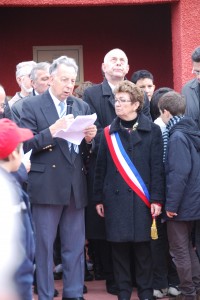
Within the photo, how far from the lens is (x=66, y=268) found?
621 cm

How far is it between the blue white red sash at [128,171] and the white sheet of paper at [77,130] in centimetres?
36

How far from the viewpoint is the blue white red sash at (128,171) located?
6094mm

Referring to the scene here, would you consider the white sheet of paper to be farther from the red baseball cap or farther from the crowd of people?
the red baseball cap

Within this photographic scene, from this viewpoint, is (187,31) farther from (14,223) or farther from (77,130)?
(14,223)

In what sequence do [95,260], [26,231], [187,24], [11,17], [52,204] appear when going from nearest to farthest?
1. [26,231]
2. [52,204]
3. [95,260]
4. [187,24]
5. [11,17]

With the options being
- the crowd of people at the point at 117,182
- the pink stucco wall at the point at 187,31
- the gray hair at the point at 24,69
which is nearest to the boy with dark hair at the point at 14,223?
the crowd of people at the point at 117,182

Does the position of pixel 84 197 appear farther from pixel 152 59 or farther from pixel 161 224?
pixel 152 59

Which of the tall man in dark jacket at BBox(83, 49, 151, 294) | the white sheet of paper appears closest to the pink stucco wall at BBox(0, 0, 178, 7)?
the tall man in dark jacket at BBox(83, 49, 151, 294)

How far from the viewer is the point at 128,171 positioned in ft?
20.0

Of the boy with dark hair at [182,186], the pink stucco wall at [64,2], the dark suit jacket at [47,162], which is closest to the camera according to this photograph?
the dark suit jacket at [47,162]

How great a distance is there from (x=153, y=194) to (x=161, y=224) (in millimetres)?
542

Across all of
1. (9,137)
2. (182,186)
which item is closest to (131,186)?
(182,186)

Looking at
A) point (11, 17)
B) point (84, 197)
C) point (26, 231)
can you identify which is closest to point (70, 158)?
point (84, 197)

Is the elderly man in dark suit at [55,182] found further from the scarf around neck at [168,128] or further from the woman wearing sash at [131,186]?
the scarf around neck at [168,128]
